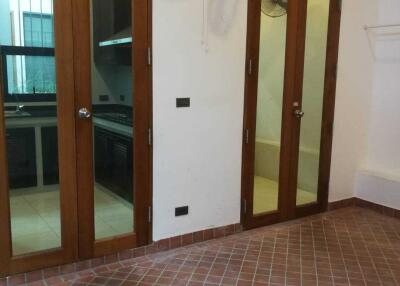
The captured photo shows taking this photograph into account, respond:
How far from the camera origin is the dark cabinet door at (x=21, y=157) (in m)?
2.52

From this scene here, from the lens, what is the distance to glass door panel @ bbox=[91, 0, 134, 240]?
2730 mm

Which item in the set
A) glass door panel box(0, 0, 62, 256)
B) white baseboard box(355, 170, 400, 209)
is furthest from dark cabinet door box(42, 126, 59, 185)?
white baseboard box(355, 170, 400, 209)

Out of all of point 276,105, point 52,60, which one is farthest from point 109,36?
point 276,105

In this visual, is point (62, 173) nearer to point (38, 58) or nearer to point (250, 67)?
point (38, 58)

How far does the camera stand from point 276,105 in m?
3.62

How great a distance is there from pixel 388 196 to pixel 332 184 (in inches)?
21.5

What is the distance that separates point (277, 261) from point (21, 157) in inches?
74.8

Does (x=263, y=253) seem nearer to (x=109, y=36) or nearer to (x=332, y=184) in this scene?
(x=332, y=184)

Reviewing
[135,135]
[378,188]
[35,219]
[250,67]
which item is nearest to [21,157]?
[35,219]

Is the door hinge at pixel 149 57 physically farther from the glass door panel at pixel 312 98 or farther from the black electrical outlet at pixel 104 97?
the glass door panel at pixel 312 98

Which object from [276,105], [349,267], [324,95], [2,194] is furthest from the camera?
[324,95]

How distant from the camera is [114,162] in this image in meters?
2.89

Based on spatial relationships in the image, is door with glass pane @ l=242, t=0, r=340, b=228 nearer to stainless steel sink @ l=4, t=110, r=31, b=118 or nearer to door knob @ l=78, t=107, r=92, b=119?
door knob @ l=78, t=107, r=92, b=119

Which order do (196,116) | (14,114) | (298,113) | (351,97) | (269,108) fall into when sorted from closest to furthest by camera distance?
(14,114)
(196,116)
(269,108)
(298,113)
(351,97)
